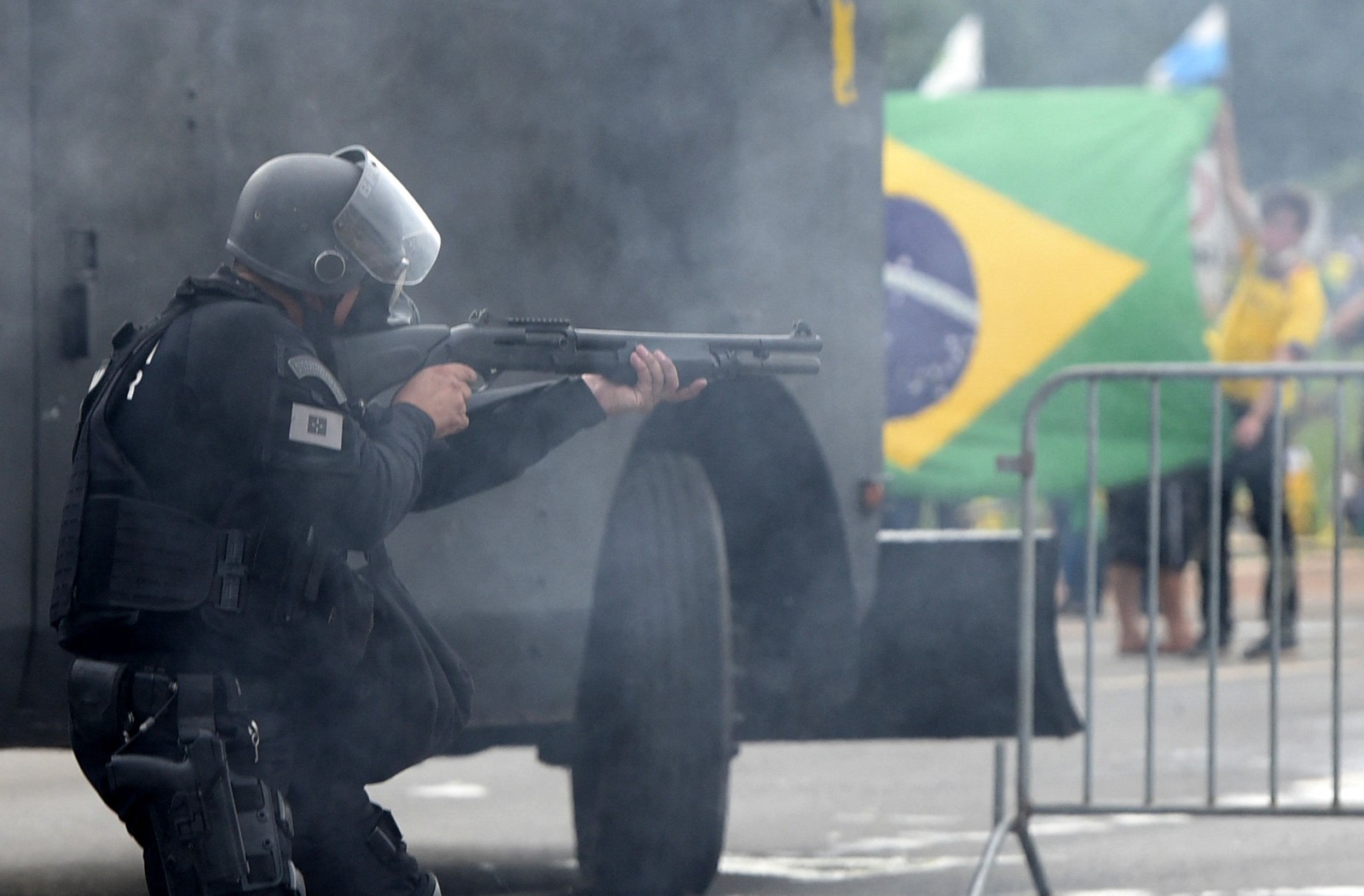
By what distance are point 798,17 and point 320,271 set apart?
6.91 ft

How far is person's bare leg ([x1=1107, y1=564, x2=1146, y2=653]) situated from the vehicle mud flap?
17.3ft

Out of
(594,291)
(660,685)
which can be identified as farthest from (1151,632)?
(594,291)

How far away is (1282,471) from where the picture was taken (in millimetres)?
6316

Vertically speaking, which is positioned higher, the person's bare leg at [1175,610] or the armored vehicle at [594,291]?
the armored vehicle at [594,291]

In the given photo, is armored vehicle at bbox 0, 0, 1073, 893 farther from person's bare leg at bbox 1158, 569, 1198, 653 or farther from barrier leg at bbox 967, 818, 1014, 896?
person's bare leg at bbox 1158, 569, 1198, 653

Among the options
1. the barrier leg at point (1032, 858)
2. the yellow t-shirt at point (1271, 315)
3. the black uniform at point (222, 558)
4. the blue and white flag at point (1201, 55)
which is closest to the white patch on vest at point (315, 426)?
the black uniform at point (222, 558)

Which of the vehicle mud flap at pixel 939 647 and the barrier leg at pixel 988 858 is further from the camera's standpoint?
the vehicle mud flap at pixel 939 647

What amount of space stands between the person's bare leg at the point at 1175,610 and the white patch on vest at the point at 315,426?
7874 millimetres

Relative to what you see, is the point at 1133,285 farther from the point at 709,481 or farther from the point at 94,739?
the point at 94,739

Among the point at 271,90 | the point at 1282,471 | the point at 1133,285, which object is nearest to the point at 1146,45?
the point at 1133,285

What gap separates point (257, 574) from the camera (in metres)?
3.38

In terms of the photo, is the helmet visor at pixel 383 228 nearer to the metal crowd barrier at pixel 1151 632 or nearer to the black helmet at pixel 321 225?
the black helmet at pixel 321 225

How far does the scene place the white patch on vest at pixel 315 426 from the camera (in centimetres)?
337

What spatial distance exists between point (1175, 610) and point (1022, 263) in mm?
1764
